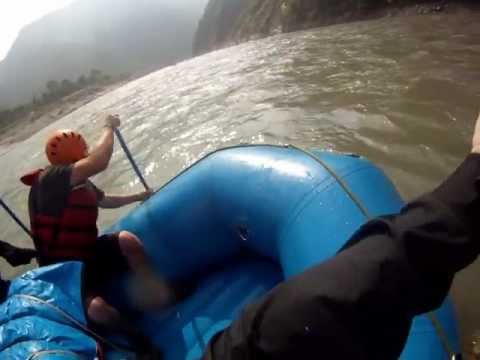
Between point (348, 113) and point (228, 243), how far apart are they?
3856 millimetres

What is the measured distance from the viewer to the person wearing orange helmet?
2582 millimetres

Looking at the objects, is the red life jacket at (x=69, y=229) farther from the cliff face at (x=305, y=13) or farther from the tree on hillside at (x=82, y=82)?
the tree on hillside at (x=82, y=82)

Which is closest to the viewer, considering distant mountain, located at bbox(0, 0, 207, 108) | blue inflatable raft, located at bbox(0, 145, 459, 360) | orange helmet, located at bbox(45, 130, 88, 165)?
blue inflatable raft, located at bbox(0, 145, 459, 360)

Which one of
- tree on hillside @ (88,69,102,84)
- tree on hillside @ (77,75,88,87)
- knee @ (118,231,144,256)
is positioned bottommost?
tree on hillside @ (88,69,102,84)

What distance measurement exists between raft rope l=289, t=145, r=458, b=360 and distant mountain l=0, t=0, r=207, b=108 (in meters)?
93.5

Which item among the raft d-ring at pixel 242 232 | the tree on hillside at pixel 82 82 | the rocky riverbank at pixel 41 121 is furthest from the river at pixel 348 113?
the tree on hillside at pixel 82 82

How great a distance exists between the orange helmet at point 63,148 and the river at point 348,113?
2640mm

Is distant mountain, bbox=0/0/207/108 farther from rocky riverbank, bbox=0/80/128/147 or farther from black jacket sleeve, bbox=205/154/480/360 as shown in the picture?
black jacket sleeve, bbox=205/154/480/360

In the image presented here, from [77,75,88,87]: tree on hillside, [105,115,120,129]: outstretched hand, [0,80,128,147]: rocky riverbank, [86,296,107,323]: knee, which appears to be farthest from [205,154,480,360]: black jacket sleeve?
[77,75,88,87]: tree on hillside

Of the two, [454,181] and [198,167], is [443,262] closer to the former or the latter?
[454,181]

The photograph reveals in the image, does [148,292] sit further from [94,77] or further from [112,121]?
[94,77]

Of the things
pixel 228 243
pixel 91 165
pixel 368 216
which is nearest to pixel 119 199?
pixel 91 165

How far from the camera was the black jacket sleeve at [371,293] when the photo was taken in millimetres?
858

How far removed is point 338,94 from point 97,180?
14.8ft
